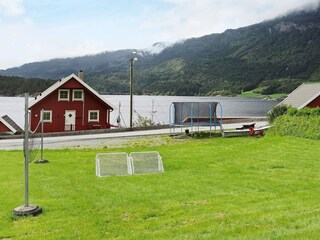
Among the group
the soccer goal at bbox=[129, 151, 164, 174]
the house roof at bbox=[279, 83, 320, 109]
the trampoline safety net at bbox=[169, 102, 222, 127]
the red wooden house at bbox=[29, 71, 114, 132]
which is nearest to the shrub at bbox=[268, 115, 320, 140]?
the trampoline safety net at bbox=[169, 102, 222, 127]

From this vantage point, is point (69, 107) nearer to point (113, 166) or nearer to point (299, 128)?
point (299, 128)

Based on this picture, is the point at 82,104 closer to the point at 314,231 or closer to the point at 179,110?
the point at 179,110

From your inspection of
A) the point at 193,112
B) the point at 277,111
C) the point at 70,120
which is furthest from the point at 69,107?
the point at 277,111

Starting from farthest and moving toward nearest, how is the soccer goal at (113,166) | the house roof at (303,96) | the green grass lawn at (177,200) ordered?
the house roof at (303,96)
the soccer goal at (113,166)
the green grass lawn at (177,200)

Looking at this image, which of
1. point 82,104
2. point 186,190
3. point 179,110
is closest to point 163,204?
point 186,190

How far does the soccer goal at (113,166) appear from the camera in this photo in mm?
15070

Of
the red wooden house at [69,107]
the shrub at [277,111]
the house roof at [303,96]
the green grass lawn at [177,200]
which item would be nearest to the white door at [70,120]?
the red wooden house at [69,107]

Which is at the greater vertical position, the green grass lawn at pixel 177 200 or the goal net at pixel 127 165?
the goal net at pixel 127 165

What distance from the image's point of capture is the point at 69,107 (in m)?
43.1

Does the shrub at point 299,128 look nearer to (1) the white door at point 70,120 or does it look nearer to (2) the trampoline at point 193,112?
(2) the trampoline at point 193,112

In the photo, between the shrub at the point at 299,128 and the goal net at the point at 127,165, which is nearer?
the goal net at the point at 127,165

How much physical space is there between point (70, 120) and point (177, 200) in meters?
33.9

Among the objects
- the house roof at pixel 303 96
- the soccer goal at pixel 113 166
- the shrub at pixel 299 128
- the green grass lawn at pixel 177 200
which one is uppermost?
the house roof at pixel 303 96

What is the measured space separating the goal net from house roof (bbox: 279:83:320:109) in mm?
29108
